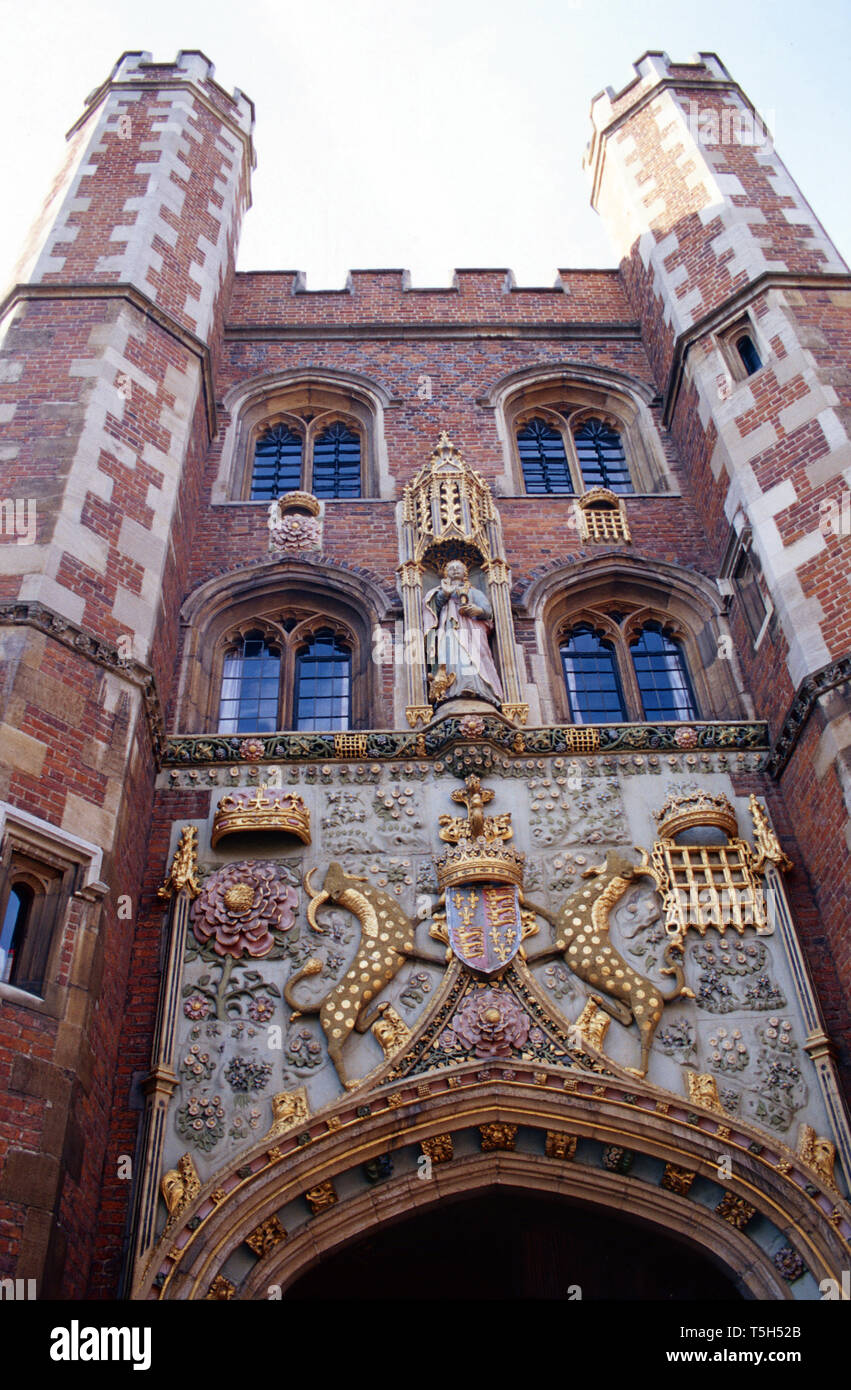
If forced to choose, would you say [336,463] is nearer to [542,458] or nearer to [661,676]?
[542,458]

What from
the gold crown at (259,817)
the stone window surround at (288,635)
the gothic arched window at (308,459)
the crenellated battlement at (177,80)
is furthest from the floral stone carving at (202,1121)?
the crenellated battlement at (177,80)

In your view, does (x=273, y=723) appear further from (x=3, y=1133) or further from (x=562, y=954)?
(x=3, y=1133)

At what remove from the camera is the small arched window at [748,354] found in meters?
13.1

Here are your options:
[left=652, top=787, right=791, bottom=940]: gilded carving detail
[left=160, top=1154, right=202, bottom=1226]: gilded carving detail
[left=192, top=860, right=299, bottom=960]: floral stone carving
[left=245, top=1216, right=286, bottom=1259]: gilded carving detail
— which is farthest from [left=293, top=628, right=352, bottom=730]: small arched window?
[left=245, top=1216, right=286, bottom=1259]: gilded carving detail

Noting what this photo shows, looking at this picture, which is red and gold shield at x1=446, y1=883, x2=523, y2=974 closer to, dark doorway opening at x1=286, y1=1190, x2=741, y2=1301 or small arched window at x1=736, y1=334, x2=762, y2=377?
dark doorway opening at x1=286, y1=1190, x2=741, y2=1301

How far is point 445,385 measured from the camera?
16.0m

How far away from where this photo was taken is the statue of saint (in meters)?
11.0

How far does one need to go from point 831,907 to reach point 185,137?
12985 millimetres

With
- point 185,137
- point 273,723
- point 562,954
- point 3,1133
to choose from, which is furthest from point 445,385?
point 3,1133

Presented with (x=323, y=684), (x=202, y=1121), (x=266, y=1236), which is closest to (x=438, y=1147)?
(x=266, y=1236)

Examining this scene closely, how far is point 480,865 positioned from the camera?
952 cm

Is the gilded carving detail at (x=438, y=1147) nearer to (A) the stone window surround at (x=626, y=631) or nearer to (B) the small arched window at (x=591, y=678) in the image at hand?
(B) the small arched window at (x=591, y=678)

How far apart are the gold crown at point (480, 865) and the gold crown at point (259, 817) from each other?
121cm

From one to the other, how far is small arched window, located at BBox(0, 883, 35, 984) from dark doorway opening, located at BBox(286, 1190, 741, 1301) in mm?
3209
